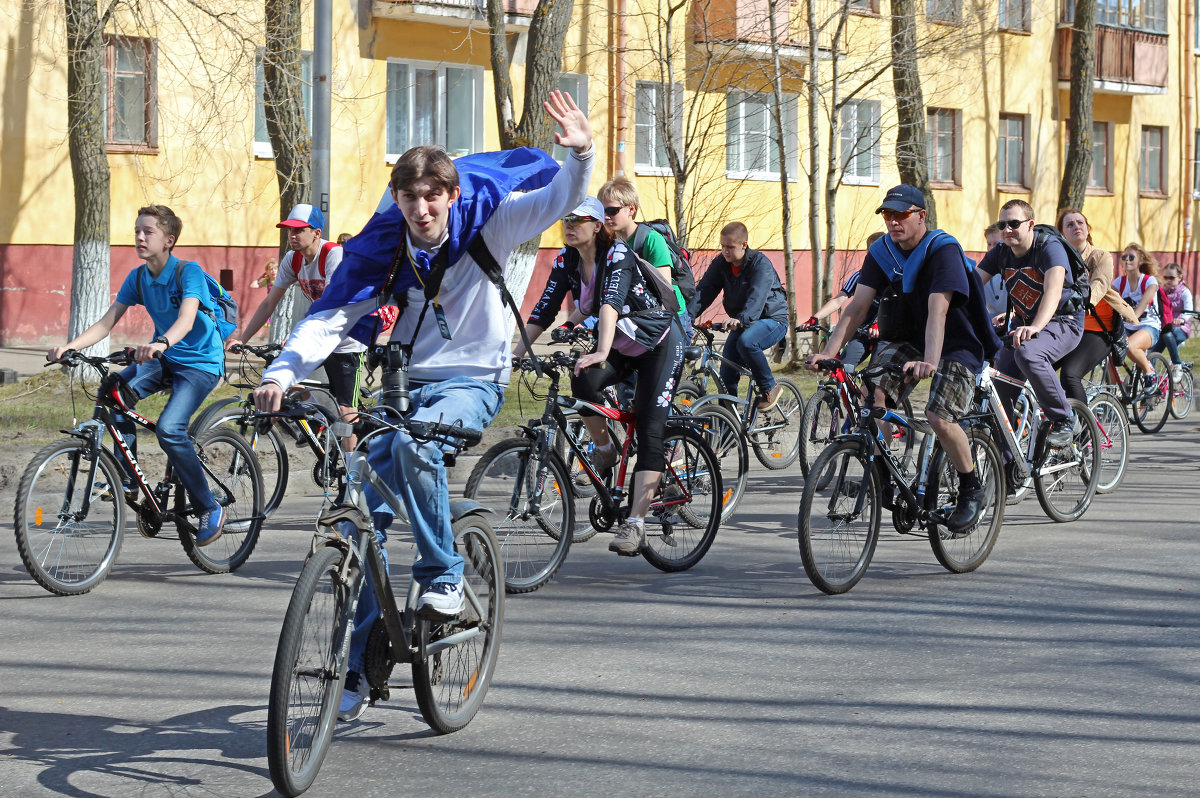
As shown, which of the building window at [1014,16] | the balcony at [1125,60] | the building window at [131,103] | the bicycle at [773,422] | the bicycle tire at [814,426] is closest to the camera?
the bicycle tire at [814,426]

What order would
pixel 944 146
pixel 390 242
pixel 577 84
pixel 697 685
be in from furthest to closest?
1. pixel 944 146
2. pixel 577 84
3. pixel 697 685
4. pixel 390 242

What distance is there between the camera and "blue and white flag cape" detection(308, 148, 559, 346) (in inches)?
192

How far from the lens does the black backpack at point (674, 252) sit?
8.73 m

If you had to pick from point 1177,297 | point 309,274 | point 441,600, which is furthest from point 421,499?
point 1177,297

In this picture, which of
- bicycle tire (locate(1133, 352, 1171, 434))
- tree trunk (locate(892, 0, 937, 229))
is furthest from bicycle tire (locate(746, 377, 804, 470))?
tree trunk (locate(892, 0, 937, 229))

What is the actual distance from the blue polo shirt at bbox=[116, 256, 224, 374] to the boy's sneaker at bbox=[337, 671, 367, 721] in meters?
3.64

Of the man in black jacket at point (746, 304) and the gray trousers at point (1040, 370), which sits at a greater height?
the man in black jacket at point (746, 304)

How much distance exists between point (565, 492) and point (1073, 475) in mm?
3900

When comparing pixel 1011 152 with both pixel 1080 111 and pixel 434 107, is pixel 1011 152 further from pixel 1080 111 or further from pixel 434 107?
pixel 434 107

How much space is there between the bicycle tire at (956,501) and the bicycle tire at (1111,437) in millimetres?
3023

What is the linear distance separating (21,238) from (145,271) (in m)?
16.3

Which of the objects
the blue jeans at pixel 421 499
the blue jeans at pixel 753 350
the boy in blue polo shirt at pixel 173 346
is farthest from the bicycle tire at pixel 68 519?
the blue jeans at pixel 753 350

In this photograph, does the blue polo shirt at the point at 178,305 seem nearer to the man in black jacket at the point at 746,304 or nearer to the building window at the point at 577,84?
the man in black jacket at the point at 746,304

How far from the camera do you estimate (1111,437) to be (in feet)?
35.4
